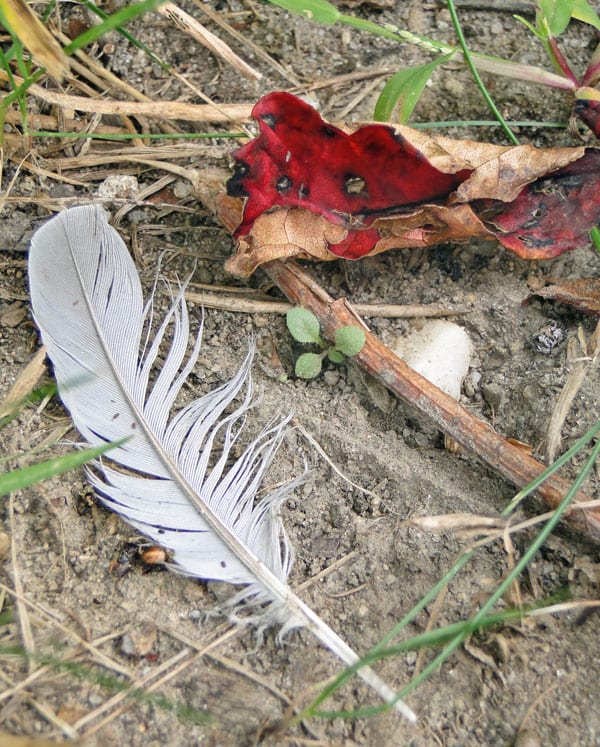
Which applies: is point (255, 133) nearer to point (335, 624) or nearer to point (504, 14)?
point (504, 14)

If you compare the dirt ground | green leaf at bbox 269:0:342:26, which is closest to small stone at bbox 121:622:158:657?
the dirt ground

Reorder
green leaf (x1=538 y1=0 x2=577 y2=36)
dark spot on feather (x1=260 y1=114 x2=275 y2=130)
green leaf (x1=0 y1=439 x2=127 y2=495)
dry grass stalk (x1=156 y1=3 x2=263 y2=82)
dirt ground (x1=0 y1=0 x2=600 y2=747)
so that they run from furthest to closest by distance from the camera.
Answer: dry grass stalk (x1=156 y1=3 x2=263 y2=82)
green leaf (x1=538 y1=0 x2=577 y2=36)
dark spot on feather (x1=260 y1=114 x2=275 y2=130)
dirt ground (x1=0 y1=0 x2=600 y2=747)
green leaf (x1=0 y1=439 x2=127 y2=495)

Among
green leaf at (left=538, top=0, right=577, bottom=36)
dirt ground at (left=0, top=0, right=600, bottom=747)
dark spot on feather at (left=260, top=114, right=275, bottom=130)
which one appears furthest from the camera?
green leaf at (left=538, top=0, right=577, bottom=36)

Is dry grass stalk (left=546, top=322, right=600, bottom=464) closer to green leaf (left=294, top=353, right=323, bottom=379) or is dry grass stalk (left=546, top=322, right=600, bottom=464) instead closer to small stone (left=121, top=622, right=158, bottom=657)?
green leaf (left=294, top=353, right=323, bottom=379)

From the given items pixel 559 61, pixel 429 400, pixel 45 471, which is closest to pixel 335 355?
pixel 429 400

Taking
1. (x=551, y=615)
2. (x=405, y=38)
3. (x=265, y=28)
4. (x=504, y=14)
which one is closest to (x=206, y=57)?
(x=265, y=28)

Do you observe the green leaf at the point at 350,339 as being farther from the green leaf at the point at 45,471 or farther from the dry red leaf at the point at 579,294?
the green leaf at the point at 45,471

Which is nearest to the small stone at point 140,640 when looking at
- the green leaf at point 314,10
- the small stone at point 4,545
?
the small stone at point 4,545
